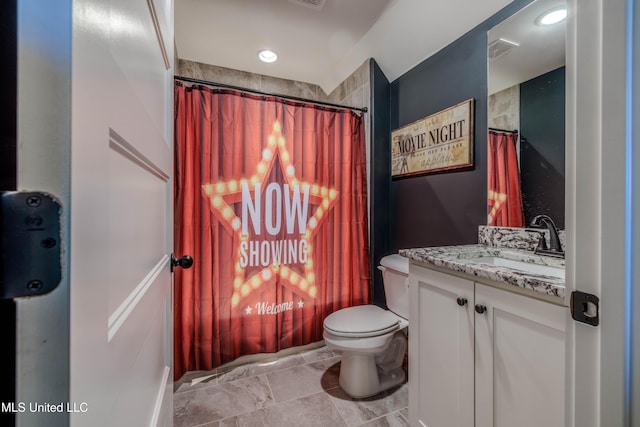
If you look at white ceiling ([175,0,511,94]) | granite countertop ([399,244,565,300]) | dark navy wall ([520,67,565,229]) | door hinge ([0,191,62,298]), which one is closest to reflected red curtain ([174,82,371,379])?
white ceiling ([175,0,511,94])

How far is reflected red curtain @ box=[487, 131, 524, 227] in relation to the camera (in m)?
1.32

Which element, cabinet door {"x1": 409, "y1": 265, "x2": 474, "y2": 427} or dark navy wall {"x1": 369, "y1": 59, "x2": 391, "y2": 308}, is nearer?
cabinet door {"x1": 409, "y1": 265, "x2": 474, "y2": 427}

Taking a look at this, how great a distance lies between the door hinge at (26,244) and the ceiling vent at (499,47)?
1.77m

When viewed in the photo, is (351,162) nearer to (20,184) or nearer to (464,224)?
(464,224)

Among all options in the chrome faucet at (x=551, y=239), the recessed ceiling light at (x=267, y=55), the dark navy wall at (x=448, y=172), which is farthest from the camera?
the recessed ceiling light at (x=267, y=55)

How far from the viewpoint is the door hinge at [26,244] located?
0.20m

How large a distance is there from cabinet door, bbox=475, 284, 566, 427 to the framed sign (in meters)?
0.90

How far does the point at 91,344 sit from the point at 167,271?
22.9 inches

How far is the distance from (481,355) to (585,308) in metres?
0.55

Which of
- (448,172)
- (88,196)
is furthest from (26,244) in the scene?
(448,172)

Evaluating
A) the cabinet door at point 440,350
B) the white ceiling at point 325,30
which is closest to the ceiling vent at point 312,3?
the white ceiling at point 325,30

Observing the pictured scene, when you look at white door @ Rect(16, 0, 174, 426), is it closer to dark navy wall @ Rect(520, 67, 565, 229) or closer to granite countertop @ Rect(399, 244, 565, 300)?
granite countertop @ Rect(399, 244, 565, 300)

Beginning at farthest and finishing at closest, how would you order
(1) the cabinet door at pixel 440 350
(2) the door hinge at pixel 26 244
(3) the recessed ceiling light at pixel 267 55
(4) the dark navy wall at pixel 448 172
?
(3) the recessed ceiling light at pixel 267 55 → (4) the dark navy wall at pixel 448 172 → (1) the cabinet door at pixel 440 350 → (2) the door hinge at pixel 26 244

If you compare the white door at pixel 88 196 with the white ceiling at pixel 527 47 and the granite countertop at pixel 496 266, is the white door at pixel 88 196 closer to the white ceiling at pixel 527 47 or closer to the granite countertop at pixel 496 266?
the granite countertop at pixel 496 266
